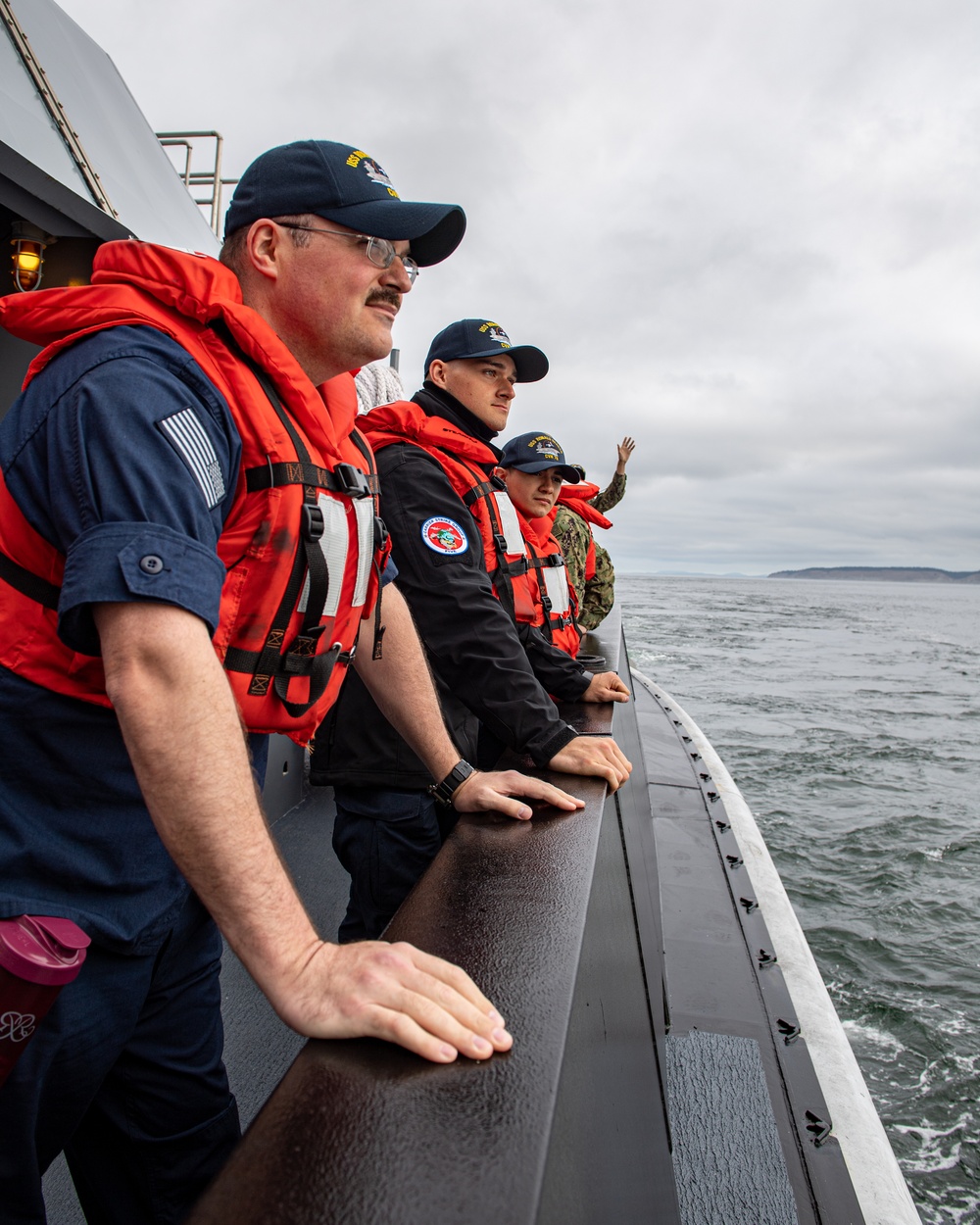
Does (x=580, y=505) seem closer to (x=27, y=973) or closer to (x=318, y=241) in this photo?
(x=318, y=241)

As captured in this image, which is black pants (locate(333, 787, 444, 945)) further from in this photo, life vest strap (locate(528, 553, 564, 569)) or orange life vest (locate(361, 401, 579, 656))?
life vest strap (locate(528, 553, 564, 569))

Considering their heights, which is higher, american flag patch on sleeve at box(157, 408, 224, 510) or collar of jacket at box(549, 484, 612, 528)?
collar of jacket at box(549, 484, 612, 528)

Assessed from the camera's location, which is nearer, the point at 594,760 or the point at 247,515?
the point at 247,515

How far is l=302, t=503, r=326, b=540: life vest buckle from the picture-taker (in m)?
1.52

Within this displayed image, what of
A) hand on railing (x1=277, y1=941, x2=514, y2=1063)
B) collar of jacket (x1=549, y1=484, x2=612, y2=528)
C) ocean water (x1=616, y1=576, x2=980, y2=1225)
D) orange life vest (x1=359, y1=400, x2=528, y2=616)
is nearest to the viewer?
hand on railing (x1=277, y1=941, x2=514, y2=1063)

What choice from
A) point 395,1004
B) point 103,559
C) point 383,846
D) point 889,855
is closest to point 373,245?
point 103,559

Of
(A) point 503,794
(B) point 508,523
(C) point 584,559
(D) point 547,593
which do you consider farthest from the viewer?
(C) point 584,559

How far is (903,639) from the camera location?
4475 cm

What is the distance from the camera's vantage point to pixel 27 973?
114cm

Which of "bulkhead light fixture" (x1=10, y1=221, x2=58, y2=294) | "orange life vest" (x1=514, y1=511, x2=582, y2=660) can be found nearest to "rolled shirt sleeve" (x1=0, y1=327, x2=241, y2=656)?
"orange life vest" (x1=514, y1=511, x2=582, y2=660)

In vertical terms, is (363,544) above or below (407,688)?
above

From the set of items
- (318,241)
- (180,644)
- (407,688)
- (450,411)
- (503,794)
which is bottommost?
(503,794)

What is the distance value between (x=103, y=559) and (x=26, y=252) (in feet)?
12.3

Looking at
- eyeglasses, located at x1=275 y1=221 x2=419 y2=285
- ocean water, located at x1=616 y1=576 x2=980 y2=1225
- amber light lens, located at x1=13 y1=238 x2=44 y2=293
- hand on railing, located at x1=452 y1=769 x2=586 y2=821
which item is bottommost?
ocean water, located at x1=616 y1=576 x2=980 y2=1225
